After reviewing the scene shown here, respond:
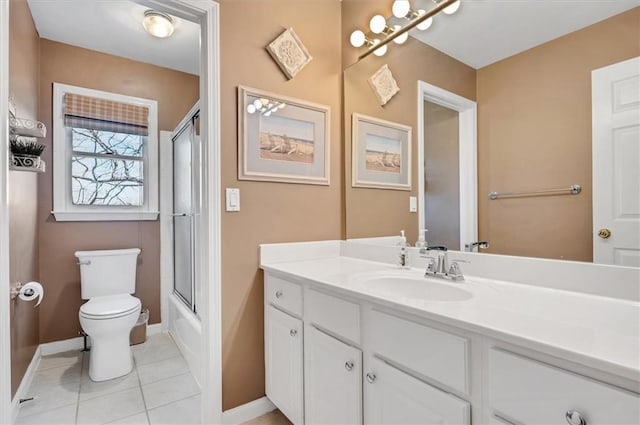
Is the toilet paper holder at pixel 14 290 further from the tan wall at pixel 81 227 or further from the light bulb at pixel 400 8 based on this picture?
the light bulb at pixel 400 8

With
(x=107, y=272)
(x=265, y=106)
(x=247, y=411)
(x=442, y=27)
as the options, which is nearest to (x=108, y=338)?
(x=107, y=272)

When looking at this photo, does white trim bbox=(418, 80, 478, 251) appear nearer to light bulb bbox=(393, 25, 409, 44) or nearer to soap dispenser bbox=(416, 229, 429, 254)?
soap dispenser bbox=(416, 229, 429, 254)

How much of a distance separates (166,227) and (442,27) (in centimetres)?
264

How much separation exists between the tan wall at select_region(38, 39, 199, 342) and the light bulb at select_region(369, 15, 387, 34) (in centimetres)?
203

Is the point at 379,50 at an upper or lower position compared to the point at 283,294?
upper

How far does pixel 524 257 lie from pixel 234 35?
65.9 inches

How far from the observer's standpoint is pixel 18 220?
1812 millimetres

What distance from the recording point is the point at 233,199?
1593mm

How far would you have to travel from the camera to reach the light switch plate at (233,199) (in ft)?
5.19

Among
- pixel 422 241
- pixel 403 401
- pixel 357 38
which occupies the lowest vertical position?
pixel 403 401

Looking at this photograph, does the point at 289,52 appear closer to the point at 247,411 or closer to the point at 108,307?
the point at 247,411

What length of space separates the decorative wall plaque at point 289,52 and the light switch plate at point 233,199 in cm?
72

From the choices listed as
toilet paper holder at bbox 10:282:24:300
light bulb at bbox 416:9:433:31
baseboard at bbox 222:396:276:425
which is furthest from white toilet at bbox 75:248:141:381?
light bulb at bbox 416:9:433:31

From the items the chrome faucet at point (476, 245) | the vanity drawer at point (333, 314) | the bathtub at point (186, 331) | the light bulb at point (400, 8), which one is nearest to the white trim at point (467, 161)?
the chrome faucet at point (476, 245)
